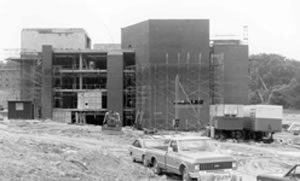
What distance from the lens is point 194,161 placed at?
13.2 m

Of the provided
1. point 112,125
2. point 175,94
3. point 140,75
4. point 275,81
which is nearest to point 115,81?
point 140,75

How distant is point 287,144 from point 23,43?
38.9 metres

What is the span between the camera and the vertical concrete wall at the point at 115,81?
5050cm

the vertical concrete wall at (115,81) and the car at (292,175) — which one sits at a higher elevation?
the vertical concrete wall at (115,81)

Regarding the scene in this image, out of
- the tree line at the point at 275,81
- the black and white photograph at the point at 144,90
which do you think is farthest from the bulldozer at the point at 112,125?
→ the tree line at the point at 275,81

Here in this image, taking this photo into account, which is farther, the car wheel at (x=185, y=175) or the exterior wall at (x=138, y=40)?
the exterior wall at (x=138, y=40)

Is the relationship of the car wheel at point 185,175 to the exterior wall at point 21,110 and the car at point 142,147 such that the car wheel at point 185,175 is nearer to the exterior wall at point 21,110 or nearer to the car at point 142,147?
the car at point 142,147

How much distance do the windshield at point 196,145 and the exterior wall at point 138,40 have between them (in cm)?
3416

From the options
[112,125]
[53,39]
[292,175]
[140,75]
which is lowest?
[112,125]

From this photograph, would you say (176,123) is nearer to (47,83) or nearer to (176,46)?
(176,46)

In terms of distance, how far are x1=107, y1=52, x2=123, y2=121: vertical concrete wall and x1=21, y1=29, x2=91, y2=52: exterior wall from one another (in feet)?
26.6

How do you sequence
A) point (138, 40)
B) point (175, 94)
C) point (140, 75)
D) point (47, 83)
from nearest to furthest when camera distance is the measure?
point (175, 94)
point (140, 75)
point (138, 40)
point (47, 83)

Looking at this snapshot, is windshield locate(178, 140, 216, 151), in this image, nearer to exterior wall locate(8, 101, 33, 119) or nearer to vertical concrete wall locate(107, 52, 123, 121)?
vertical concrete wall locate(107, 52, 123, 121)

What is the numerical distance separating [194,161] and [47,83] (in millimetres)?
41226
